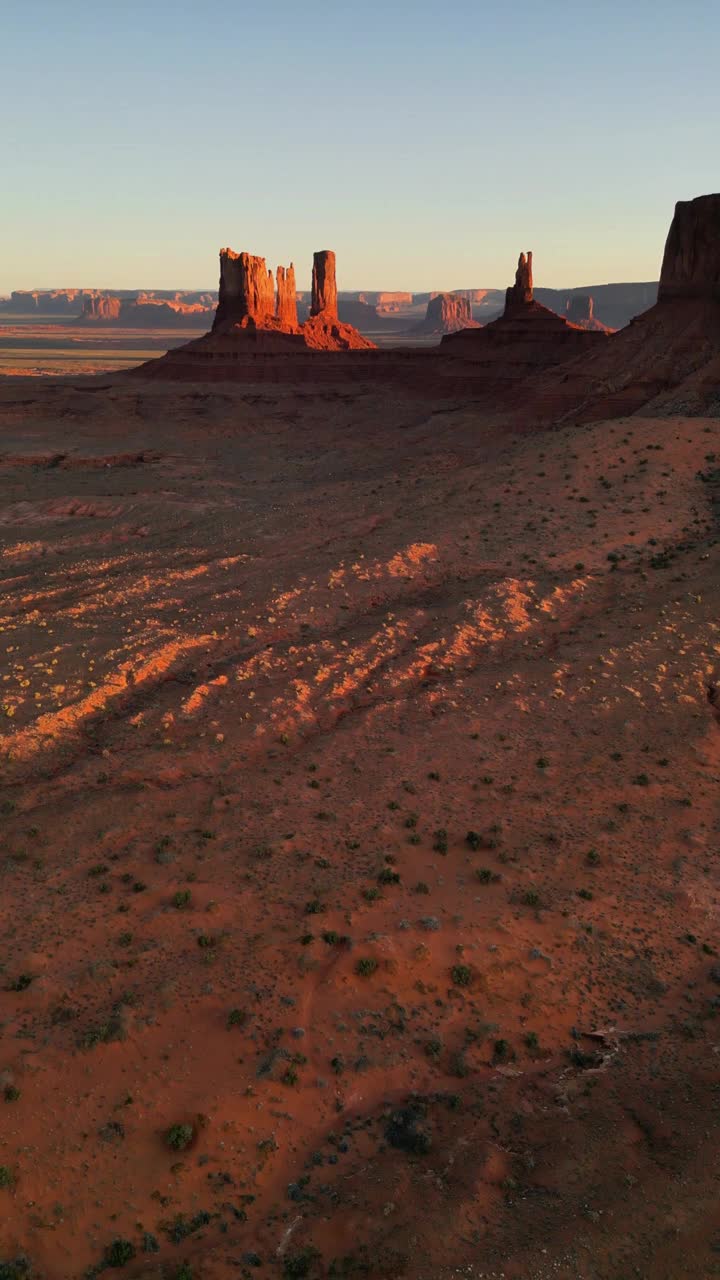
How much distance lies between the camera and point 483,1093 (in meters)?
11.5

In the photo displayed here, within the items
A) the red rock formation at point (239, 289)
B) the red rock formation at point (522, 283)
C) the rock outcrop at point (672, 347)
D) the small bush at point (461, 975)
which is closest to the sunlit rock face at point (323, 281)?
the red rock formation at point (239, 289)

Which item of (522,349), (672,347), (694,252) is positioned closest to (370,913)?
(672,347)

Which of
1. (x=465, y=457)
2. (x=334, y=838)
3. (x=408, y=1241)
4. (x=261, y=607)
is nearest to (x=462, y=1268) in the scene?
(x=408, y=1241)

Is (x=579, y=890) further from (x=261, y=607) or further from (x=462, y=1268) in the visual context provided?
(x=261, y=607)

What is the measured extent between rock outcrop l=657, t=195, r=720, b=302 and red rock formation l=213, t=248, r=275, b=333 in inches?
2027

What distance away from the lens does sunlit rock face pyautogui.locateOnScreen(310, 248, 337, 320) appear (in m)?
113

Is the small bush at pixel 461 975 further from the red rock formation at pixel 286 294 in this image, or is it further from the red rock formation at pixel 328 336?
the red rock formation at pixel 286 294

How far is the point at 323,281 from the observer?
114125mm

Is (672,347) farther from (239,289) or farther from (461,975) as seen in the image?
(239,289)

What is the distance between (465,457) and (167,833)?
139ft

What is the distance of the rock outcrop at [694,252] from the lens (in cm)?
5209

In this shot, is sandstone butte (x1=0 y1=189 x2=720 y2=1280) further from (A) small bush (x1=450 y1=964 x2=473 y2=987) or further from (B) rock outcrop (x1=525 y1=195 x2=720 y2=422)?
(B) rock outcrop (x1=525 y1=195 x2=720 y2=422)

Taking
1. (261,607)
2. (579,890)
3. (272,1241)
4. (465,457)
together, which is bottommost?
(272,1241)

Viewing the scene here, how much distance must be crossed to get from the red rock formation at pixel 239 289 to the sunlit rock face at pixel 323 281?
17161mm
